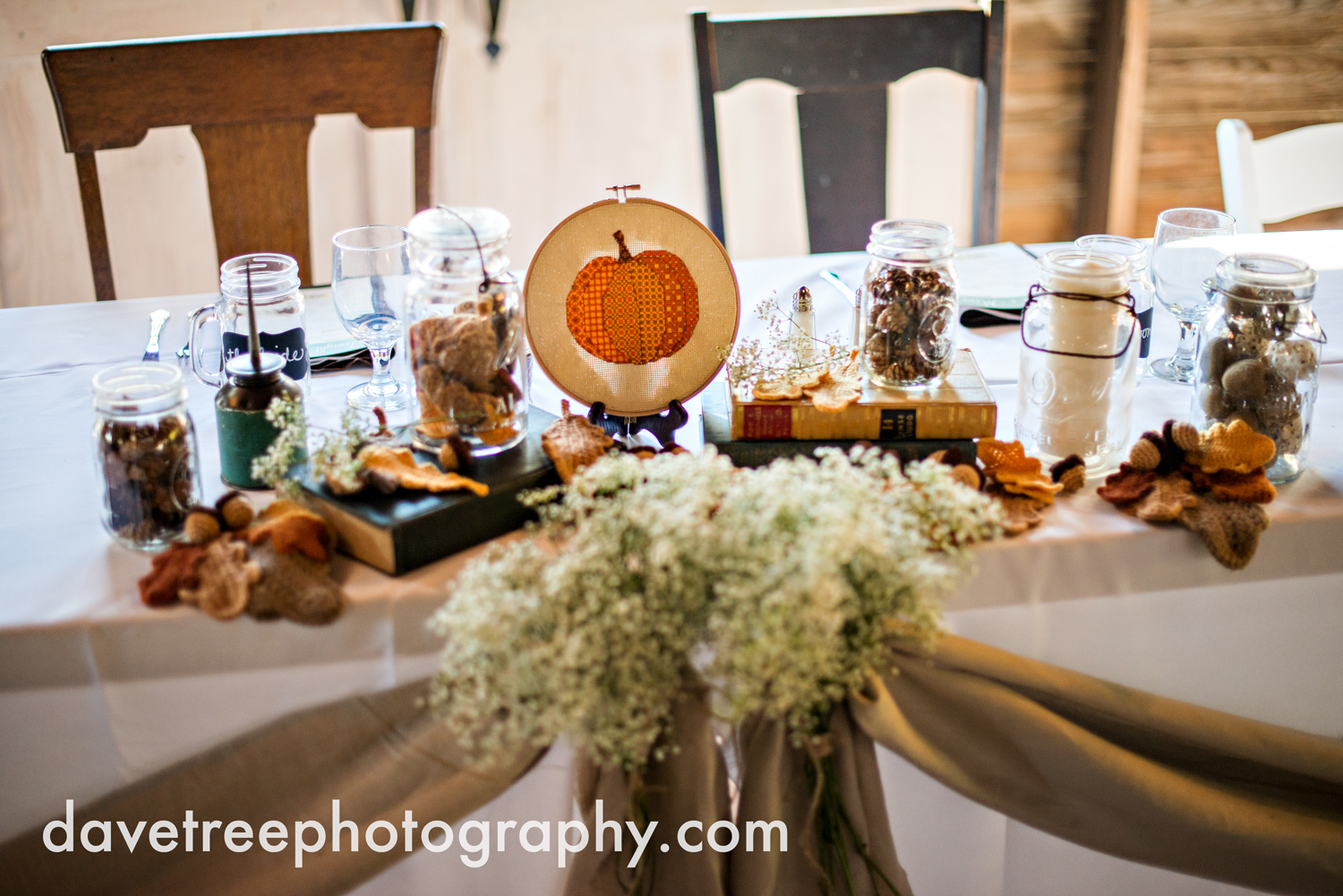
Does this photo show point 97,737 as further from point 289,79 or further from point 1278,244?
point 1278,244

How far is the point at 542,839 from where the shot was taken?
3.15 feet

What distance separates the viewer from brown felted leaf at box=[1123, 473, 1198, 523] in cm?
90

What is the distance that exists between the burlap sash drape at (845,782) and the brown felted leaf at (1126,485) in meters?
0.16

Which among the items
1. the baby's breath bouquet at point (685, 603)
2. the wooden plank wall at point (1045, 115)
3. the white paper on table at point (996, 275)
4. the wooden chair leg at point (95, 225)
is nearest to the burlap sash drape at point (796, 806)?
the baby's breath bouquet at point (685, 603)

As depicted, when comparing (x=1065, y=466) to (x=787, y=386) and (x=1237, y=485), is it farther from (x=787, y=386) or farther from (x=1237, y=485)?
(x=787, y=386)

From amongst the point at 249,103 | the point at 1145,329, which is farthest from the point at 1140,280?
the point at 249,103

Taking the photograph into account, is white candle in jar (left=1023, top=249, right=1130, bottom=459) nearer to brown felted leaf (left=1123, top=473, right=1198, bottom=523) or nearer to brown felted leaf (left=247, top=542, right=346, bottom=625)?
brown felted leaf (left=1123, top=473, right=1198, bottom=523)

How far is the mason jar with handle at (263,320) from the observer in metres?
1.11

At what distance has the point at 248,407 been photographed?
93 centimetres

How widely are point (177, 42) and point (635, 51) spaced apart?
1.38 meters

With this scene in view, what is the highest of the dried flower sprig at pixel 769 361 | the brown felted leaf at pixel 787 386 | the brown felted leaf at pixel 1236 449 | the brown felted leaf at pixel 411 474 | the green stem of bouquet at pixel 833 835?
the dried flower sprig at pixel 769 361

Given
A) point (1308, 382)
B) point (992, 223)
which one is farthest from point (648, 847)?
point (992, 223)

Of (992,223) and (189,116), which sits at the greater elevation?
(189,116)

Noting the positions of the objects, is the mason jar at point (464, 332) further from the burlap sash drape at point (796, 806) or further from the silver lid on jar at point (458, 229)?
the burlap sash drape at point (796, 806)
